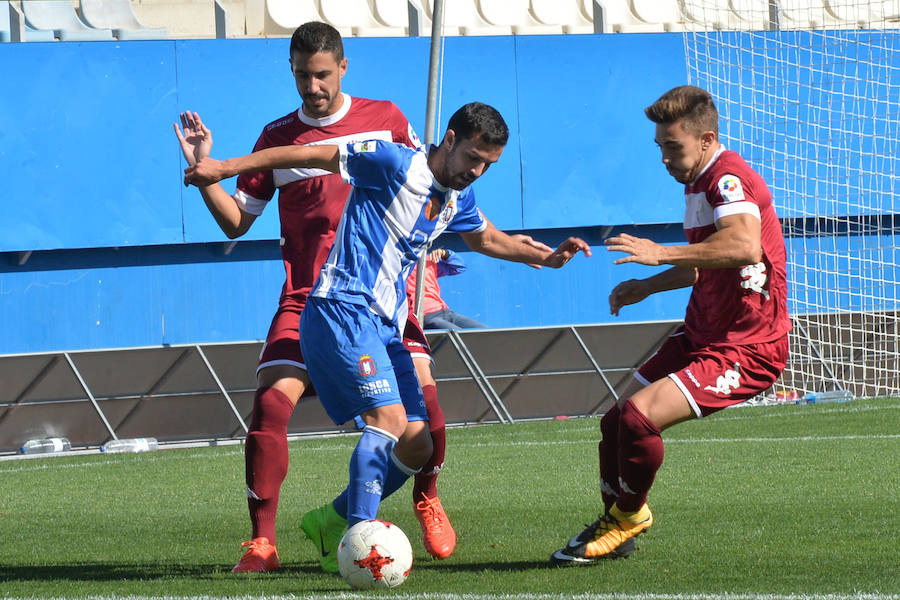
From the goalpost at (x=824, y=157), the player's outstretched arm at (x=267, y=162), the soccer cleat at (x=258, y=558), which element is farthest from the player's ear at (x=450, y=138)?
the goalpost at (x=824, y=157)

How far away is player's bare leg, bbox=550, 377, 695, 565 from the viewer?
4.78 metres

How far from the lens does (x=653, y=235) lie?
16.5 meters

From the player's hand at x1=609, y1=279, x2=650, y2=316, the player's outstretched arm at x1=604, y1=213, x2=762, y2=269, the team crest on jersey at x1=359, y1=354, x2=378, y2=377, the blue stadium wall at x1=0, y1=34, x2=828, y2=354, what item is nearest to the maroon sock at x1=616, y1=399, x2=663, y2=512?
the player's hand at x1=609, y1=279, x2=650, y2=316

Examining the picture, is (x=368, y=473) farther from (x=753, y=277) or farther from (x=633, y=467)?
(x=753, y=277)

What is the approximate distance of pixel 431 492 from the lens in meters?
5.55

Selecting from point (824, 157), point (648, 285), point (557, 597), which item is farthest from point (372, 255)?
point (824, 157)

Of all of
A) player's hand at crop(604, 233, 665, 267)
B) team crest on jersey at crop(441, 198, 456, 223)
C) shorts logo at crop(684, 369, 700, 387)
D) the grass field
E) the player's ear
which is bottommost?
the grass field

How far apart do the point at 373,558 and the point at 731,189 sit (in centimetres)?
186

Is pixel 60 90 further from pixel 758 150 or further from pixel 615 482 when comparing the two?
pixel 615 482

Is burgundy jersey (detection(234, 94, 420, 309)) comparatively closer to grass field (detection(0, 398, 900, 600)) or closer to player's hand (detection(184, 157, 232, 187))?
player's hand (detection(184, 157, 232, 187))

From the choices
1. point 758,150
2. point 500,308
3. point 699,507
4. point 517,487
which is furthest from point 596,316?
point 699,507

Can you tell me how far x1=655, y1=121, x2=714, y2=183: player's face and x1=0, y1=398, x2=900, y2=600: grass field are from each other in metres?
1.48

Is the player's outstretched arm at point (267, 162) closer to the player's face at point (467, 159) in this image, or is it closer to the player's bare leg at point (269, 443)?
the player's face at point (467, 159)

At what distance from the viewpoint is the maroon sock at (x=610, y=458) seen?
519 cm
